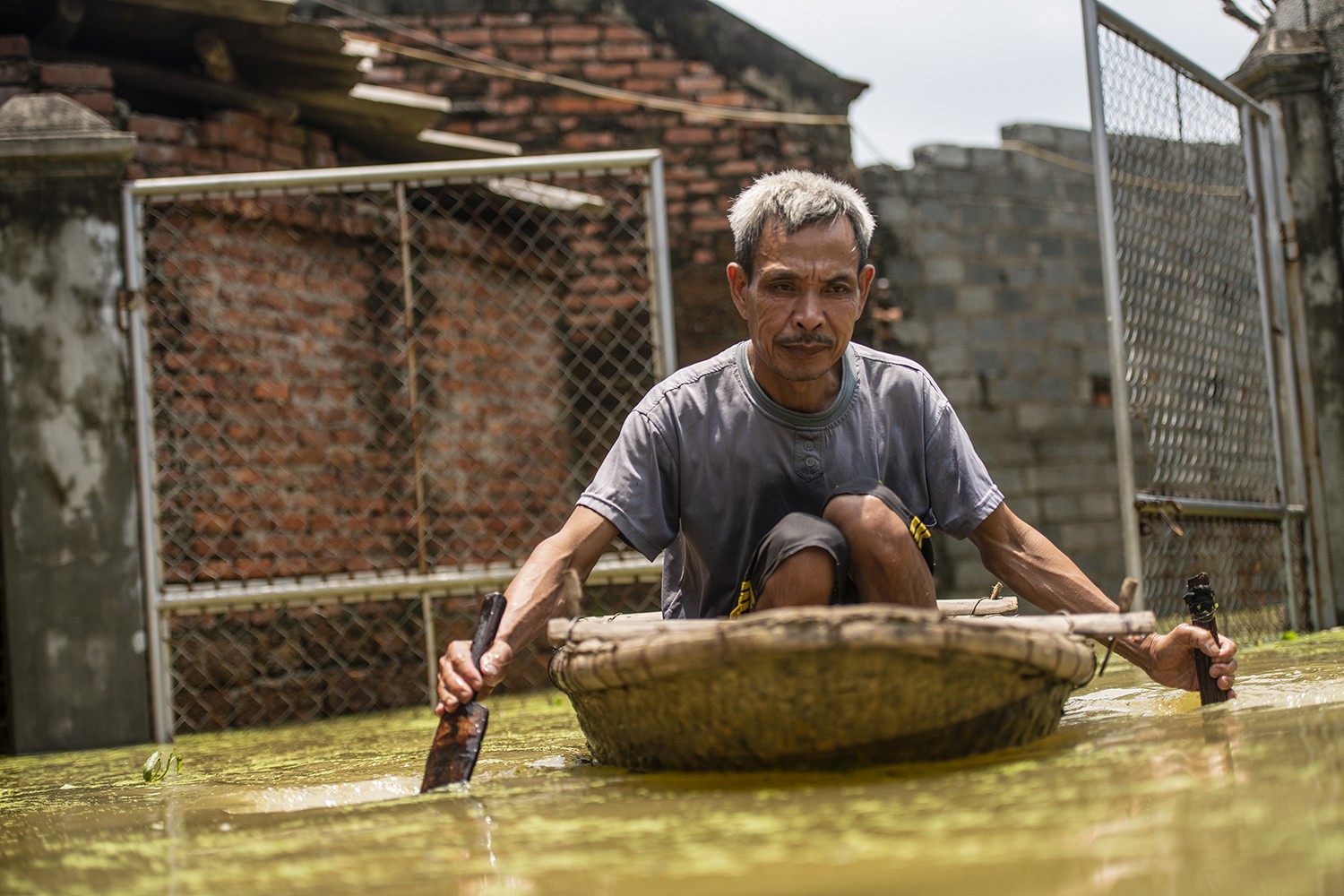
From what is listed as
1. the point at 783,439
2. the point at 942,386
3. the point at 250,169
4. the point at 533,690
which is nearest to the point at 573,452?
the point at 533,690

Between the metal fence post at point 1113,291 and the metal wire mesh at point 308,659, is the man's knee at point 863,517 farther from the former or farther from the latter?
the metal wire mesh at point 308,659

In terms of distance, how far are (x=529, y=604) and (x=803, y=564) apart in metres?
0.55

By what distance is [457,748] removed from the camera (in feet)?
7.87

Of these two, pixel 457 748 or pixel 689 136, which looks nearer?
pixel 457 748

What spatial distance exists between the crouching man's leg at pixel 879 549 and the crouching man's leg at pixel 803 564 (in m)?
0.02

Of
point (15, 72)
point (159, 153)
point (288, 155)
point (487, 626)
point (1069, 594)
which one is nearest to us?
point (487, 626)

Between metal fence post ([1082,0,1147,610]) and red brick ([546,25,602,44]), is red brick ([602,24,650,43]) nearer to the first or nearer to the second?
red brick ([546,25,602,44])

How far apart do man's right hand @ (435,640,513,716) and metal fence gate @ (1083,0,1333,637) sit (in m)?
2.71

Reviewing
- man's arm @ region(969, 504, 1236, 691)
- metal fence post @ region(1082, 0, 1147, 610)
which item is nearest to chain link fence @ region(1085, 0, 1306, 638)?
metal fence post @ region(1082, 0, 1147, 610)

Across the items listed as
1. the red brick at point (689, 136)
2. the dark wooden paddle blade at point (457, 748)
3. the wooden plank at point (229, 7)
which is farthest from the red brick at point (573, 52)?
the dark wooden paddle blade at point (457, 748)

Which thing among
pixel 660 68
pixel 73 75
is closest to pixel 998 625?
pixel 73 75

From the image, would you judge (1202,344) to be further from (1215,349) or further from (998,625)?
(998,625)

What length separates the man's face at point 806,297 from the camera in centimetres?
265

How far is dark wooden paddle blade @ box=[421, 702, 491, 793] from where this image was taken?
2.38m
